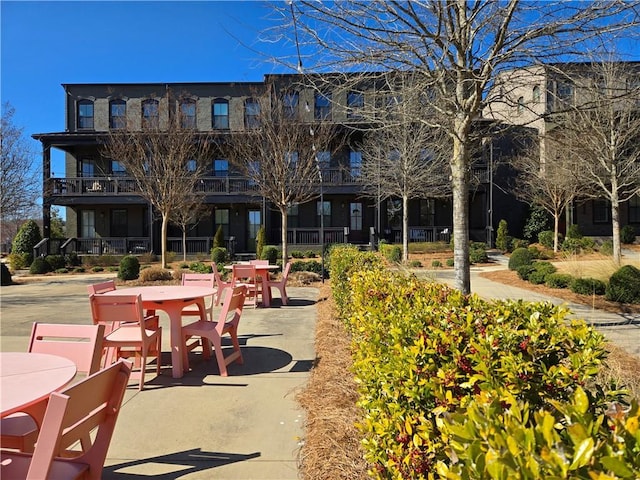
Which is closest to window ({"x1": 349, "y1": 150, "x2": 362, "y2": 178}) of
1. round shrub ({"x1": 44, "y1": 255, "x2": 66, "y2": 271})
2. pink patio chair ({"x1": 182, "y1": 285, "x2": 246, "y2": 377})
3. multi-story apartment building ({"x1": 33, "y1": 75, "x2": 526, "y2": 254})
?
multi-story apartment building ({"x1": 33, "y1": 75, "x2": 526, "y2": 254})

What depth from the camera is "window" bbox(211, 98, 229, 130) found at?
2691 centimetres

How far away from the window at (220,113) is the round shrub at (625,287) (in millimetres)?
23211

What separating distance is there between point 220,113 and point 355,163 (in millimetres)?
9693

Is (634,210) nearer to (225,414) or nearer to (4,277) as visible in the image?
(225,414)

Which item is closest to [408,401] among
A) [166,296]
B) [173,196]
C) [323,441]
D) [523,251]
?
[323,441]

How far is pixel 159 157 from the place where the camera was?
17.4 m

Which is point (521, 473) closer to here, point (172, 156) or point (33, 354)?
point (33, 354)

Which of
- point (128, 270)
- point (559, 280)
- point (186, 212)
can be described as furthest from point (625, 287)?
point (186, 212)

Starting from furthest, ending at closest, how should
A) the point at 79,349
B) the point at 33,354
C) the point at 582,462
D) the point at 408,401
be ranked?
the point at 79,349 < the point at 33,354 < the point at 408,401 < the point at 582,462

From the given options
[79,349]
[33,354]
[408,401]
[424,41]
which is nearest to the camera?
[408,401]

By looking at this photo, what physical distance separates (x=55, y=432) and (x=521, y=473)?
170 centimetres

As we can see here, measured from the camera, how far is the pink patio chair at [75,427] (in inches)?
65.3

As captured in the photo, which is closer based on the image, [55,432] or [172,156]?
[55,432]

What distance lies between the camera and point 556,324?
2.24 m
